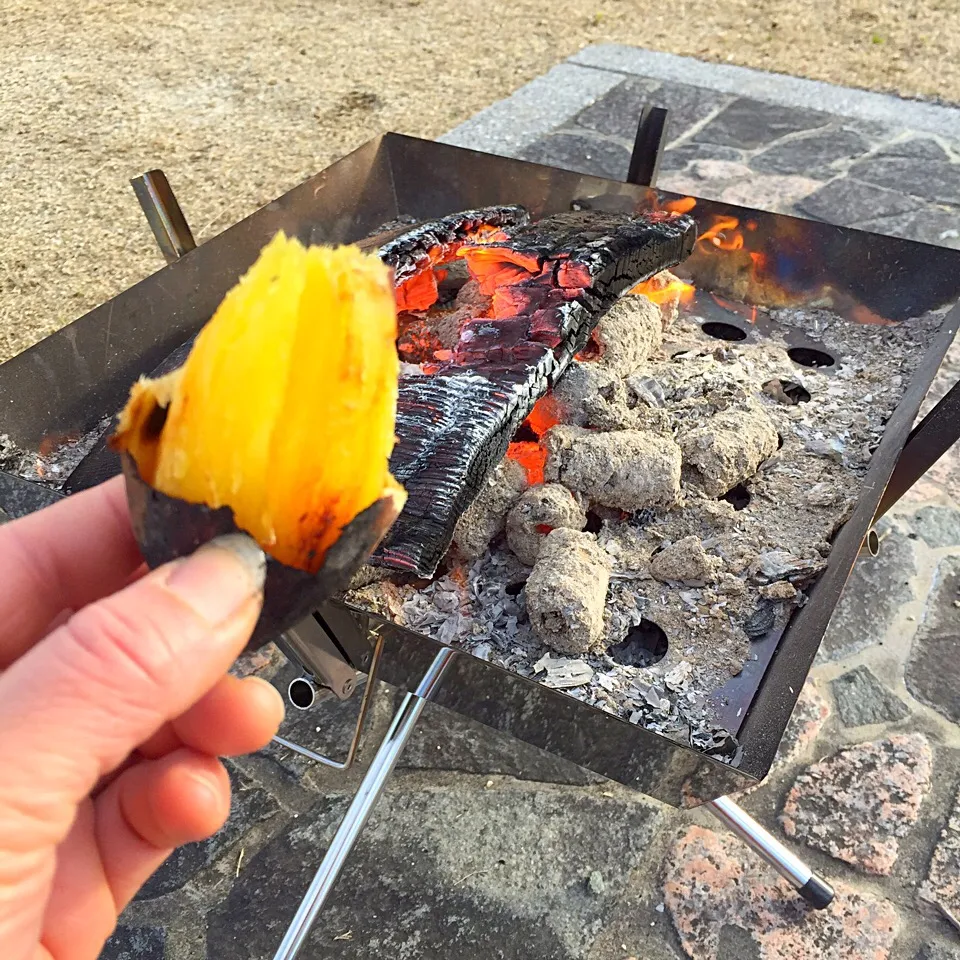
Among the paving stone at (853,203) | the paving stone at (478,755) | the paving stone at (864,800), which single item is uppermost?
the paving stone at (853,203)

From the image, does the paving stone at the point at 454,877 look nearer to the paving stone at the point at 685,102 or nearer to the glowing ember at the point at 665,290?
the glowing ember at the point at 665,290

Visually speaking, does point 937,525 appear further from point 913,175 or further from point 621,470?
point 913,175

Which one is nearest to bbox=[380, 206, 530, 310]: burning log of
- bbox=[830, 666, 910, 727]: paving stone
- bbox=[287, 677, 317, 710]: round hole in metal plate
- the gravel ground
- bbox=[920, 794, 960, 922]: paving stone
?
bbox=[287, 677, 317, 710]: round hole in metal plate

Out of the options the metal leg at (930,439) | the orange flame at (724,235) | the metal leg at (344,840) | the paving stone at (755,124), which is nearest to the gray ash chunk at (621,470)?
the metal leg at (930,439)

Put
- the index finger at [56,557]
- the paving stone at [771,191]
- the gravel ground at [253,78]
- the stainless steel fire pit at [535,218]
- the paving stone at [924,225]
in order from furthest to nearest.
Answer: the gravel ground at [253,78] < the paving stone at [771,191] < the paving stone at [924,225] < the stainless steel fire pit at [535,218] < the index finger at [56,557]

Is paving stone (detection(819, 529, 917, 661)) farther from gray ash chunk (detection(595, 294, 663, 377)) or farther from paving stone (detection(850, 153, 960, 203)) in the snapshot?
paving stone (detection(850, 153, 960, 203))

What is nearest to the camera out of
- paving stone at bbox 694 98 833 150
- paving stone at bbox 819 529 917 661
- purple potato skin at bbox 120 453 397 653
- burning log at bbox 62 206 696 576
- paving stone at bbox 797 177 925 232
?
Result: purple potato skin at bbox 120 453 397 653

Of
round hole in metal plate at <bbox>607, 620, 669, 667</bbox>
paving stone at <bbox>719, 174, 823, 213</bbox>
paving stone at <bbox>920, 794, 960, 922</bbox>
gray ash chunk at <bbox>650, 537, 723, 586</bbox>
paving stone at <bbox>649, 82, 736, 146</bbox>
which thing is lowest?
paving stone at <bbox>920, 794, 960, 922</bbox>
